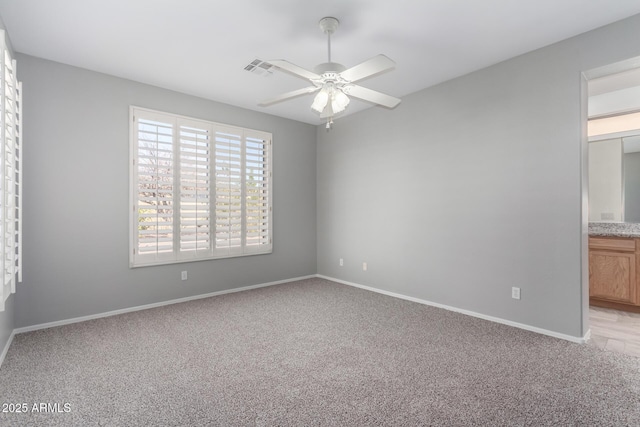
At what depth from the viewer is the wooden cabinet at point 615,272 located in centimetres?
360

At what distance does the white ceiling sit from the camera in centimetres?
241

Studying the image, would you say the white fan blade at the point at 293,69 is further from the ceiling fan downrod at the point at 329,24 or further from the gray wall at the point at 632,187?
the gray wall at the point at 632,187

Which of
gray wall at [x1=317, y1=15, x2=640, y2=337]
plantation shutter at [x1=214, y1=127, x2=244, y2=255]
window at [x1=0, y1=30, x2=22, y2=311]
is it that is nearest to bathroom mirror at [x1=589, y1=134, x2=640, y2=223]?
gray wall at [x1=317, y1=15, x2=640, y2=337]

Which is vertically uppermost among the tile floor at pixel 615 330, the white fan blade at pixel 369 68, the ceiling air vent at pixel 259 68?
the ceiling air vent at pixel 259 68

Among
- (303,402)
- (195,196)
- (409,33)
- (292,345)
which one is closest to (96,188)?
(195,196)

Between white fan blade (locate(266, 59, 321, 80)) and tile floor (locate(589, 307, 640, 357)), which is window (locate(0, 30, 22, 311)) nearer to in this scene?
white fan blade (locate(266, 59, 321, 80))

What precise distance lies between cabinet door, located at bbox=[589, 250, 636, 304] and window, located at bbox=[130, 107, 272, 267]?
428 centimetres

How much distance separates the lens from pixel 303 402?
76.7 inches

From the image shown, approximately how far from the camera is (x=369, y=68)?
2.17m

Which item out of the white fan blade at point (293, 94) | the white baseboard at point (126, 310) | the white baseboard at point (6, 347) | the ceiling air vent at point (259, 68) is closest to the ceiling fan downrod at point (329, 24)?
the white fan blade at point (293, 94)

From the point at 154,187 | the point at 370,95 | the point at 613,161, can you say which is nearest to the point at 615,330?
the point at 613,161

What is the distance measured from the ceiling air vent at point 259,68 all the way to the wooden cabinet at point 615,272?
432cm

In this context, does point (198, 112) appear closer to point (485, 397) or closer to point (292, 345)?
point (292, 345)

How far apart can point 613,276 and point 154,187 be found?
5519mm
